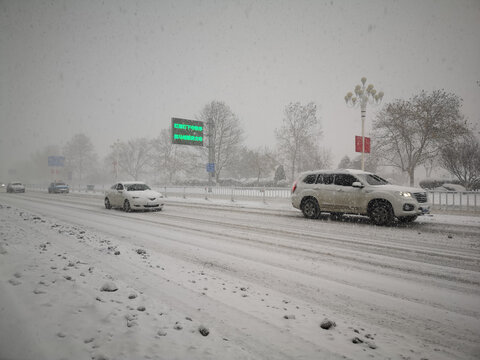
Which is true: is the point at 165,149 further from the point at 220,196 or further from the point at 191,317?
the point at 191,317

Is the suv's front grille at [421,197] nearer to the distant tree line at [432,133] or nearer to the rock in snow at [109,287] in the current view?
the rock in snow at [109,287]

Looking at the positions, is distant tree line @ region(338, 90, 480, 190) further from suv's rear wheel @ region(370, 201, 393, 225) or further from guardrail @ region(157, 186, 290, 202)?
suv's rear wheel @ region(370, 201, 393, 225)

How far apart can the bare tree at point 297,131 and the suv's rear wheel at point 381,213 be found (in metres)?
30.0

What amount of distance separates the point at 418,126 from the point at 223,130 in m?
25.4

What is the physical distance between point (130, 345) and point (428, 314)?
319cm

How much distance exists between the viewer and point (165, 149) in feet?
199

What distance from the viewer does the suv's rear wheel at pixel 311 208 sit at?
11.4 metres

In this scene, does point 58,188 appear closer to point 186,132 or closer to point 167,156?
point 186,132

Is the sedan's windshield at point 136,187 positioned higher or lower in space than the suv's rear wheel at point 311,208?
higher

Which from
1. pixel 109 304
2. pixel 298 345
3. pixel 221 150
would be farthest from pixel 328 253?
pixel 221 150

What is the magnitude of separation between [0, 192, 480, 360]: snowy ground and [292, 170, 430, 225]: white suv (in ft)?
9.15

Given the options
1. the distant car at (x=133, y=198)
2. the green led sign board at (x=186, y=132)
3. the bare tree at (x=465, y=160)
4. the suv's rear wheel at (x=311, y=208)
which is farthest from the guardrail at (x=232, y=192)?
the bare tree at (x=465, y=160)

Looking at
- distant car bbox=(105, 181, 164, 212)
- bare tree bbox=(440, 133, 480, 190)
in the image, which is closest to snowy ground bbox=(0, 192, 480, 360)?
distant car bbox=(105, 181, 164, 212)

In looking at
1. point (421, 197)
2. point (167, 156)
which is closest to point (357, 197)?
point (421, 197)
